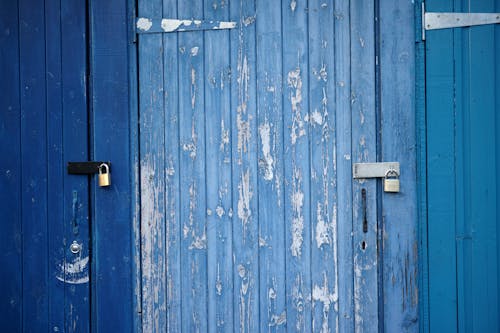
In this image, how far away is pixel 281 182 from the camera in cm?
216

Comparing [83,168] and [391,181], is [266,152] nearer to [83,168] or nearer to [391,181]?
[391,181]

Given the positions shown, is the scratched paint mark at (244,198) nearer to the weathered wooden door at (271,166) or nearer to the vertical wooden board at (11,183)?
the weathered wooden door at (271,166)

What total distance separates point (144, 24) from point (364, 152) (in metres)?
1.23

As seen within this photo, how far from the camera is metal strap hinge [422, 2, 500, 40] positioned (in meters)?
2.06

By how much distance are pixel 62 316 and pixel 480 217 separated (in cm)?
206

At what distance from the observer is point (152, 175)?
222cm

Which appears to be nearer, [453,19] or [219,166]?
[453,19]

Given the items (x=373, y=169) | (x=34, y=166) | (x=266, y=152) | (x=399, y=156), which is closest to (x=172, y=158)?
(x=266, y=152)

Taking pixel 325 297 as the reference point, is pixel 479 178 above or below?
above

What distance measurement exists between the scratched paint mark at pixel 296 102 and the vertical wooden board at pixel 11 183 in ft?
4.46

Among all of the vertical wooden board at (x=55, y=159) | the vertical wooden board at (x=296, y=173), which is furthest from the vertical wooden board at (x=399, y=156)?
the vertical wooden board at (x=55, y=159)

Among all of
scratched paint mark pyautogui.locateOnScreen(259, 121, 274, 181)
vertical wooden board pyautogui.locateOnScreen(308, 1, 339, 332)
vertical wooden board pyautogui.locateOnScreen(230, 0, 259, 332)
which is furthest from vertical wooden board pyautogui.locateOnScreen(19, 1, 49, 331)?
vertical wooden board pyautogui.locateOnScreen(308, 1, 339, 332)

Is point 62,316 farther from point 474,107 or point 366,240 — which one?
point 474,107

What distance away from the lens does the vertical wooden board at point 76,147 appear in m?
2.23
